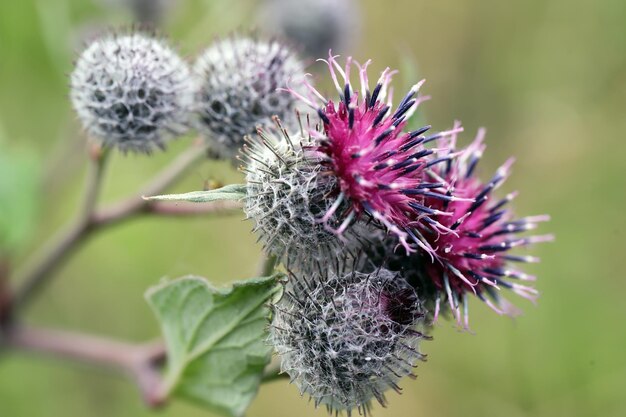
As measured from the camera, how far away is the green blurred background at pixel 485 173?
17.3 ft

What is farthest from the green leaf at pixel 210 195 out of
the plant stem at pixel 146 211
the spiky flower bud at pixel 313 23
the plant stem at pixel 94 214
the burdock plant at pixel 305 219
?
the spiky flower bud at pixel 313 23

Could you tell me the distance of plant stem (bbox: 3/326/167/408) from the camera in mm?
3334

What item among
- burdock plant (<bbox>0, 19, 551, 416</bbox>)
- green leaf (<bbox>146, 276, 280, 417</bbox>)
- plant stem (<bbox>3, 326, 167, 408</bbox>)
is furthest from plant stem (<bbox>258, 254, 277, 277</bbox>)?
plant stem (<bbox>3, 326, 167, 408</bbox>)

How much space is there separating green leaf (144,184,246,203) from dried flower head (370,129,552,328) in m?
0.65

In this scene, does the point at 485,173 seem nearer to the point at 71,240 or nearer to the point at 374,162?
the point at 71,240

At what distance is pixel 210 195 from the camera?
213 centimetres

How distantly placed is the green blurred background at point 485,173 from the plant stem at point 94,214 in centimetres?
100

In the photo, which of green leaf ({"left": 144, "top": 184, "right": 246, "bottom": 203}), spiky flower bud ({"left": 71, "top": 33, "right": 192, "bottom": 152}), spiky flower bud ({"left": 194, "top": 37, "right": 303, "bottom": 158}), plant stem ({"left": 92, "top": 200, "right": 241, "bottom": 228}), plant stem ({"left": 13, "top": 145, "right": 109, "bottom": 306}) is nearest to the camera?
green leaf ({"left": 144, "top": 184, "right": 246, "bottom": 203})

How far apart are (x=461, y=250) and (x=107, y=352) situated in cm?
212

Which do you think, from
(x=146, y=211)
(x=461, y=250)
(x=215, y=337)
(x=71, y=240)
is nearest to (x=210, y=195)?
(x=215, y=337)

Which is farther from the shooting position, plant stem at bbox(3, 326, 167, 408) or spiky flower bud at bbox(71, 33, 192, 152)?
plant stem at bbox(3, 326, 167, 408)

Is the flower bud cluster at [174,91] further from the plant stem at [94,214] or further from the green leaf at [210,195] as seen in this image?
the green leaf at [210,195]

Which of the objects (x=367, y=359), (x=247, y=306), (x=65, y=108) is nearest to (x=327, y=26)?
(x=65, y=108)

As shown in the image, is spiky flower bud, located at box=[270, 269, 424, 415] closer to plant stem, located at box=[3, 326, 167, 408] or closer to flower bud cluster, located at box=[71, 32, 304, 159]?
flower bud cluster, located at box=[71, 32, 304, 159]
